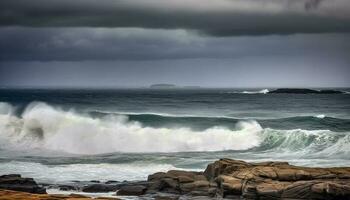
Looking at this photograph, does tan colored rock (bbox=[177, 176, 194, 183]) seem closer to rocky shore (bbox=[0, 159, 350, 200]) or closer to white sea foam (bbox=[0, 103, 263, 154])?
rocky shore (bbox=[0, 159, 350, 200])

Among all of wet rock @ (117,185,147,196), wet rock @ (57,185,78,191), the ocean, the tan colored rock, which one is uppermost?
the ocean

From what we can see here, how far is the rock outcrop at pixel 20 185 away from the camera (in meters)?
26.7

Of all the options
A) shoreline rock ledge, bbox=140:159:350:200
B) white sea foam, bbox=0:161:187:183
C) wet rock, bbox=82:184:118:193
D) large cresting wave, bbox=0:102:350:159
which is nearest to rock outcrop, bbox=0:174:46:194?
wet rock, bbox=82:184:118:193

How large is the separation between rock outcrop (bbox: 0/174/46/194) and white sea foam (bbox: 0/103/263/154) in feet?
74.4

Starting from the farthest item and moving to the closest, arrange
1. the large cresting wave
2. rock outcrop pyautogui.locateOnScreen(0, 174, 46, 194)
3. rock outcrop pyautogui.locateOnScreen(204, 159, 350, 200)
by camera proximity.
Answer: the large cresting wave < rock outcrop pyautogui.locateOnScreen(0, 174, 46, 194) < rock outcrop pyautogui.locateOnScreen(204, 159, 350, 200)

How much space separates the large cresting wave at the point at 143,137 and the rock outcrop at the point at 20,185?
22474mm

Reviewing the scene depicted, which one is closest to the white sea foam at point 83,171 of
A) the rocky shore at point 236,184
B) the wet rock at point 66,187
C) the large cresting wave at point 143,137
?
the wet rock at point 66,187

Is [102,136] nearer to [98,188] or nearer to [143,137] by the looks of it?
[143,137]

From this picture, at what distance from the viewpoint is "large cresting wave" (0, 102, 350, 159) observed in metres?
49.2

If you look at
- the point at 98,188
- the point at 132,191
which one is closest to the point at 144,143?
the point at 98,188

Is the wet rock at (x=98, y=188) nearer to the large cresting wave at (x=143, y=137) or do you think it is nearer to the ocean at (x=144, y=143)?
the ocean at (x=144, y=143)

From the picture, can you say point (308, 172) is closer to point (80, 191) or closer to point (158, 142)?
point (80, 191)

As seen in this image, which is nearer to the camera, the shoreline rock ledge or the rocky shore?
the shoreline rock ledge

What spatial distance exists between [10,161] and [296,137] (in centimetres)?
2279
